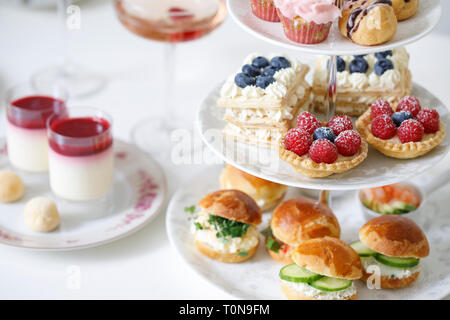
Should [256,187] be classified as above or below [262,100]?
below

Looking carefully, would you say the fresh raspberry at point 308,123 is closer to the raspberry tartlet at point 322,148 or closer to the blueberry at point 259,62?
the raspberry tartlet at point 322,148

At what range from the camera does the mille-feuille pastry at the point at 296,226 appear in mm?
2029

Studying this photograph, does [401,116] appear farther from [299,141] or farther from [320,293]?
[320,293]

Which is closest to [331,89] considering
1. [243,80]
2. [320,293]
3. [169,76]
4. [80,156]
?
[243,80]

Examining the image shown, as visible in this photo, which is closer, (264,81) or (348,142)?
(348,142)

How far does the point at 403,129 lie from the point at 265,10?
520 millimetres

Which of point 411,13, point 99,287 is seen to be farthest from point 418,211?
point 99,287

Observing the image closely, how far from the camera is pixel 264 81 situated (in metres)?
1.92

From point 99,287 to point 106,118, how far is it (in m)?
0.63

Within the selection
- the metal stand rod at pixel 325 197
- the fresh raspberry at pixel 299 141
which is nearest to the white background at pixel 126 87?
the metal stand rod at pixel 325 197

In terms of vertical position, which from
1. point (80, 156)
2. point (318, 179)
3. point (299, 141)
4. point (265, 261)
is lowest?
point (265, 261)

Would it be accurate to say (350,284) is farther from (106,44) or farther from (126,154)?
(106,44)

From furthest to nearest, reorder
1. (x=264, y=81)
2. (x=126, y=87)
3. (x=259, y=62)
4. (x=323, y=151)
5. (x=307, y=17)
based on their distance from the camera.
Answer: (x=126, y=87), (x=259, y=62), (x=264, y=81), (x=323, y=151), (x=307, y=17)

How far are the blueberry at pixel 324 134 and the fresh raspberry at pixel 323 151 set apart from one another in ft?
0.09
